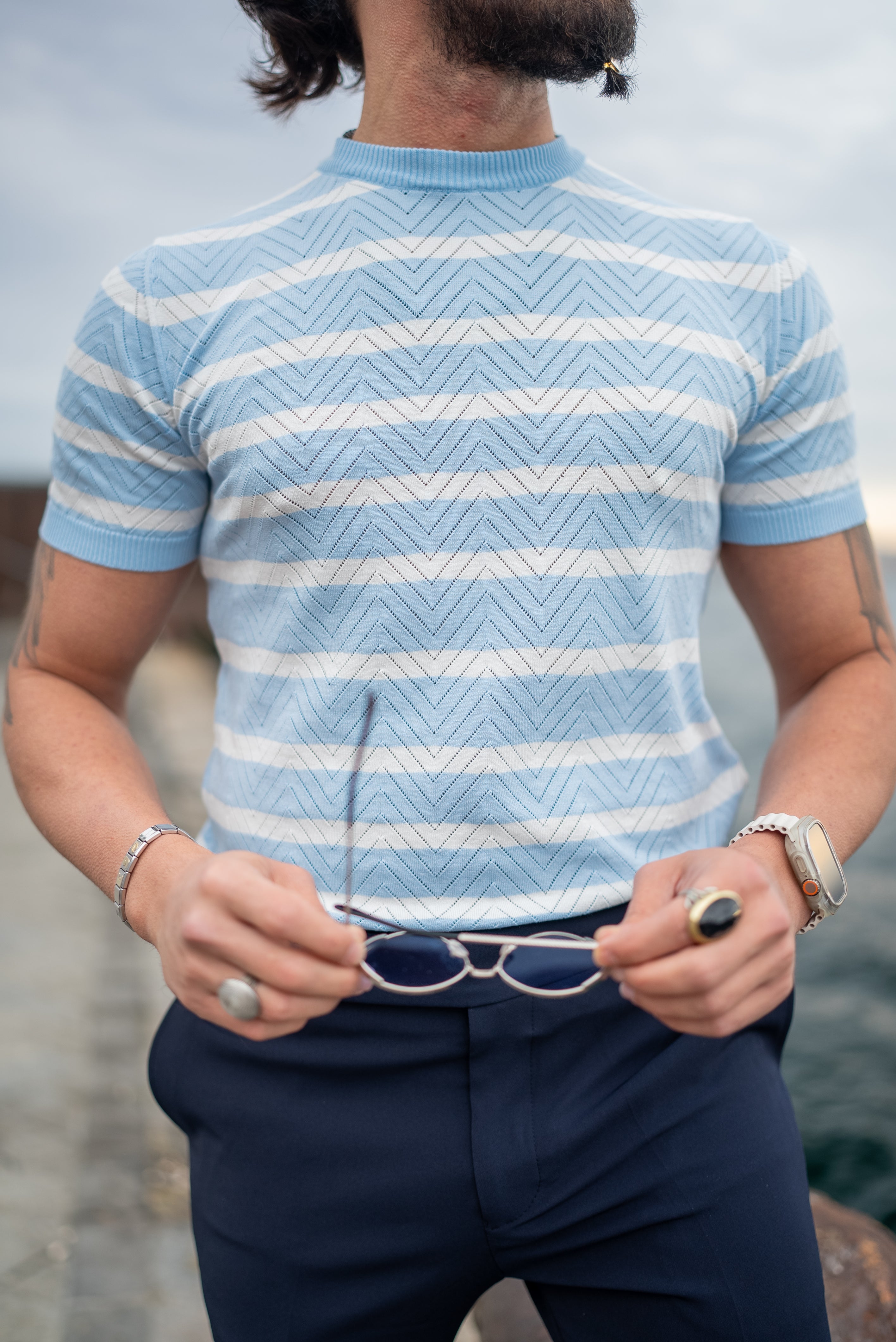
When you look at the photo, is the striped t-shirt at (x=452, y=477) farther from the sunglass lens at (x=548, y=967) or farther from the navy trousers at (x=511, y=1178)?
the navy trousers at (x=511, y=1178)

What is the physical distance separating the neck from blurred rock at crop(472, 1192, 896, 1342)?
2045 mm

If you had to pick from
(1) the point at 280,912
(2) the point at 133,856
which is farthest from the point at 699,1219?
(2) the point at 133,856

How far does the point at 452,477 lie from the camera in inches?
46.3

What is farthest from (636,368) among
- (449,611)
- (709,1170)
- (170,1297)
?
(170,1297)

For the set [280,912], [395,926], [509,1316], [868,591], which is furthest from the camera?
[509,1316]

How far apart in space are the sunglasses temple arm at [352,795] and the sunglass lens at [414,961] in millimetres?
118

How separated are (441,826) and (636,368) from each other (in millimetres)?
611

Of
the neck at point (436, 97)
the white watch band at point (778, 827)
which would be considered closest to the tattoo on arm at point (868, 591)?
the white watch band at point (778, 827)

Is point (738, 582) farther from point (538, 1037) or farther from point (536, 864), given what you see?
point (538, 1037)

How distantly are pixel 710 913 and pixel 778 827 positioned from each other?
1.12 feet

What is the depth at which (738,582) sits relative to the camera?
152cm

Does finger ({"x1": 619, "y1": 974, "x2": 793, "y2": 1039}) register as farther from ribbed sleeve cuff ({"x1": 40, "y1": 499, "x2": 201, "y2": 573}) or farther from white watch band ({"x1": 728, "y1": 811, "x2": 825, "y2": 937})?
ribbed sleeve cuff ({"x1": 40, "y1": 499, "x2": 201, "y2": 573})

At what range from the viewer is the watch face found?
1.17 meters

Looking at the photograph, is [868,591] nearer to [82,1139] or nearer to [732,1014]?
[732,1014]
